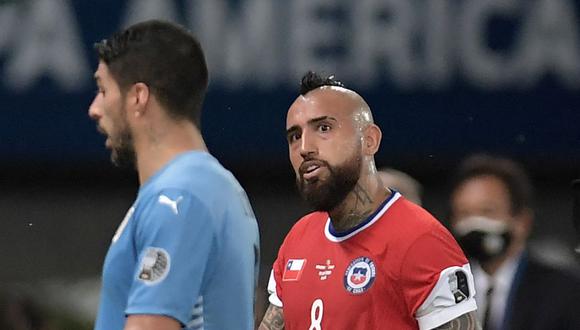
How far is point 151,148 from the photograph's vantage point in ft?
9.62

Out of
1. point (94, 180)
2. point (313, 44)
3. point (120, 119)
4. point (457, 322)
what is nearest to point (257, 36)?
point (313, 44)

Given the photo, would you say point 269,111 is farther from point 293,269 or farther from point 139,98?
point 139,98

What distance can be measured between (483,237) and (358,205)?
1.67 ft

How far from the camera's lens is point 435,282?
3689 millimetres

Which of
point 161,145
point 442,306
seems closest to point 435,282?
point 442,306

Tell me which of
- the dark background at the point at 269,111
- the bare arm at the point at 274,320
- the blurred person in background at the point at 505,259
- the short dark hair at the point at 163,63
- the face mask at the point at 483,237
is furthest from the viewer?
the dark background at the point at 269,111

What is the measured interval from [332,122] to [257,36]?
2.53 meters

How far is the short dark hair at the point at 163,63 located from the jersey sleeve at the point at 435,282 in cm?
103

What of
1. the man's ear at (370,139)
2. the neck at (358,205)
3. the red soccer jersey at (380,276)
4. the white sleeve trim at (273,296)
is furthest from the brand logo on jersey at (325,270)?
the man's ear at (370,139)

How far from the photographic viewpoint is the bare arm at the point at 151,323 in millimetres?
2715

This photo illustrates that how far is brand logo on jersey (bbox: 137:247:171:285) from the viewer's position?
272 centimetres

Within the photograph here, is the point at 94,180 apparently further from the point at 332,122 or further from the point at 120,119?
the point at 120,119

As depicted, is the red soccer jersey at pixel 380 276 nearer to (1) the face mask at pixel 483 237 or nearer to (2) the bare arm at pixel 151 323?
(1) the face mask at pixel 483 237

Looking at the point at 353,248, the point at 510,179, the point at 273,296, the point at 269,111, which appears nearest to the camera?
the point at 353,248
